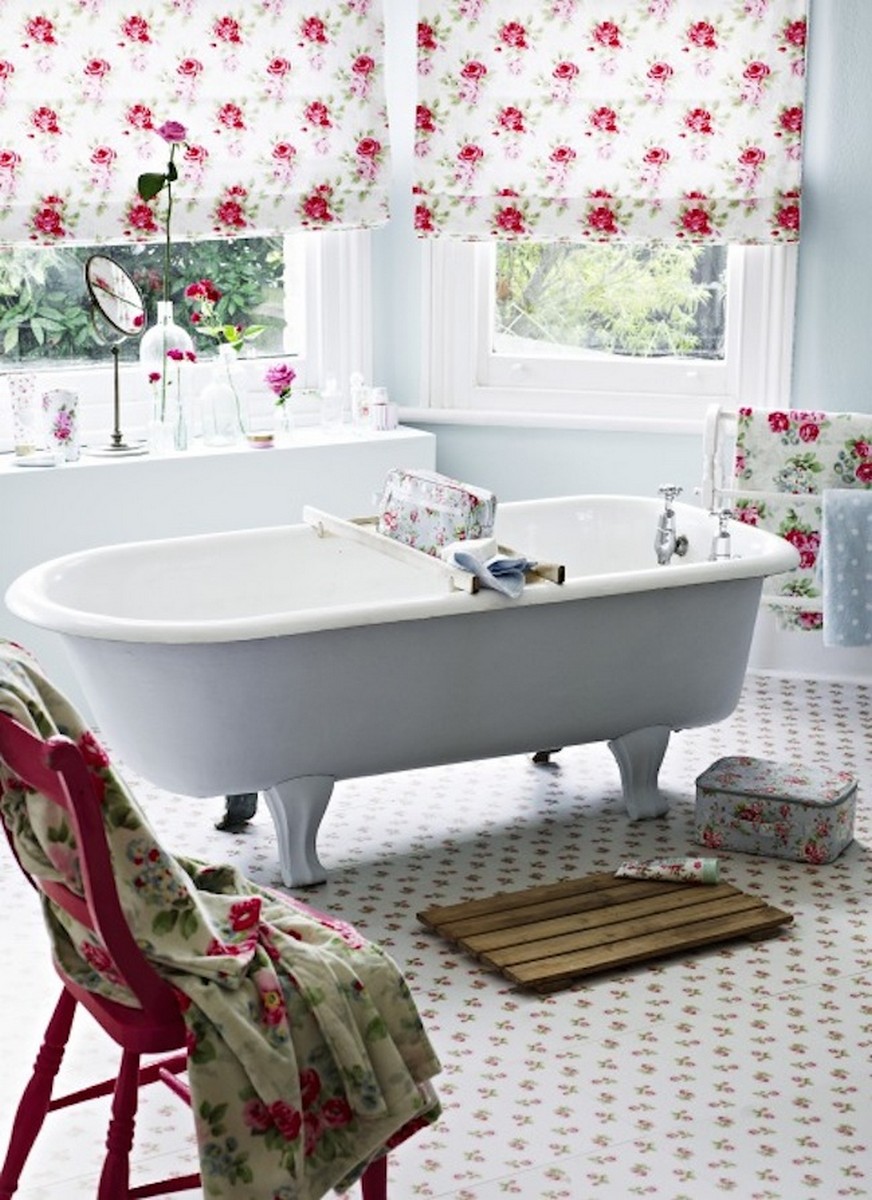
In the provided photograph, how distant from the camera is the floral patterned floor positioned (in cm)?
281

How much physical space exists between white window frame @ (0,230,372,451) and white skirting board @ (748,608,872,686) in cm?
139

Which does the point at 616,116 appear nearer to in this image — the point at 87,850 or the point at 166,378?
the point at 166,378

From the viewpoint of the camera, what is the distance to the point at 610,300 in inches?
216

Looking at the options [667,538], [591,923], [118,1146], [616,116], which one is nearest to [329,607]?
[591,923]

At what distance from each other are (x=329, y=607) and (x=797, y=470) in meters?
1.60

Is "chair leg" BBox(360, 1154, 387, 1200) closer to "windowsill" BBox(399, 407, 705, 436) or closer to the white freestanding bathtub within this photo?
the white freestanding bathtub

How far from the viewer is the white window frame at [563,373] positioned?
5.33 metres

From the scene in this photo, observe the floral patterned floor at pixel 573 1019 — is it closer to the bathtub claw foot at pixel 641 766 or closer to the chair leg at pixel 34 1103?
the bathtub claw foot at pixel 641 766

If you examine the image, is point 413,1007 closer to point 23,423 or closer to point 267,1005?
point 267,1005

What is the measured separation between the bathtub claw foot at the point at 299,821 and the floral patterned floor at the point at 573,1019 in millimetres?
58

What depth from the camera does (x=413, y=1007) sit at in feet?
7.92

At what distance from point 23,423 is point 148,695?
1.40m

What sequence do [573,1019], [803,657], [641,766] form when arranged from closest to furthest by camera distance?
[573,1019] → [641,766] → [803,657]

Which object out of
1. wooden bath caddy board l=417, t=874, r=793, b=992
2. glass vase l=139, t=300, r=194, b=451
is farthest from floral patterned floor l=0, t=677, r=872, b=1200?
glass vase l=139, t=300, r=194, b=451
